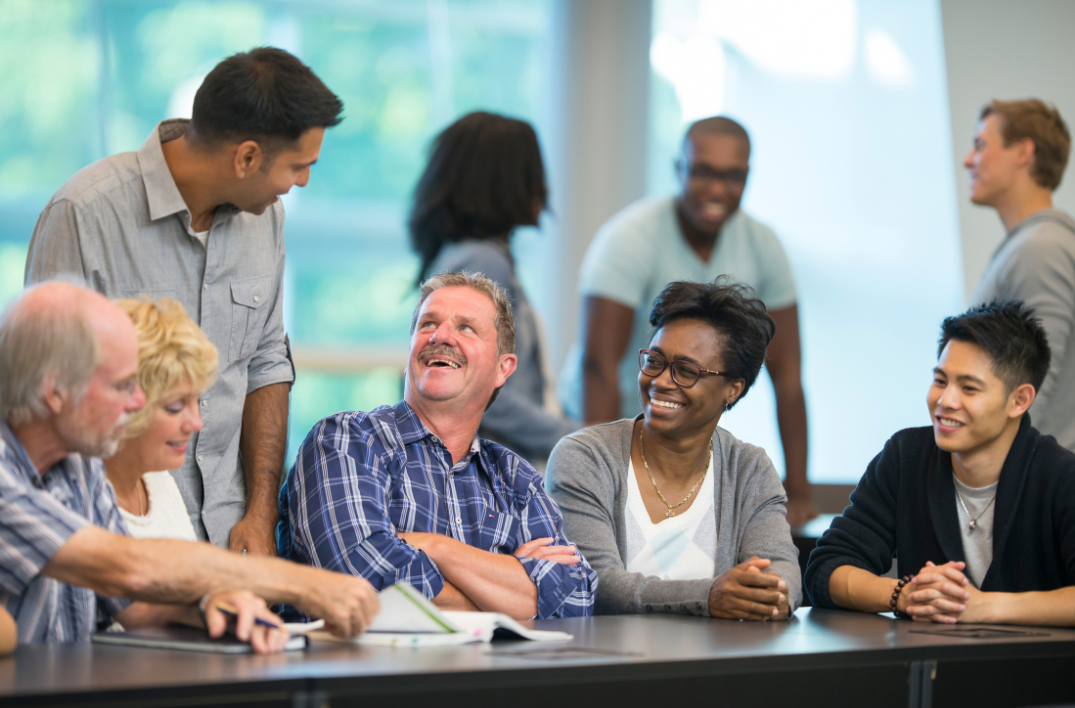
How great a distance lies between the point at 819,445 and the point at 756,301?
3073 mm

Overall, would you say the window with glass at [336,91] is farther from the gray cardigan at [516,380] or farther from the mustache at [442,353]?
the mustache at [442,353]

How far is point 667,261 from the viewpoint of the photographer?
3340 mm

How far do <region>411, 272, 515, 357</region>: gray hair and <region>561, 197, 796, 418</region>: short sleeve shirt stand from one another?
3.17 ft

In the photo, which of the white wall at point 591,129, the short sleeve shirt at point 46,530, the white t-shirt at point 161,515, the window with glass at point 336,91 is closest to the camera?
the short sleeve shirt at point 46,530

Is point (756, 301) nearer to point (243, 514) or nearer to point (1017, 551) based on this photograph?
point (1017, 551)

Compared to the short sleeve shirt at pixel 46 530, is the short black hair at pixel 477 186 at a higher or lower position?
higher

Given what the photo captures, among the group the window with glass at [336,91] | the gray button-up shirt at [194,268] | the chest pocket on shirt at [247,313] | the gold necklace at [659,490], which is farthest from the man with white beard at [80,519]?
the window with glass at [336,91]

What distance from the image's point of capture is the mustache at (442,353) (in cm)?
224

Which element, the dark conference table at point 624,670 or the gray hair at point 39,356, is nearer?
the dark conference table at point 624,670

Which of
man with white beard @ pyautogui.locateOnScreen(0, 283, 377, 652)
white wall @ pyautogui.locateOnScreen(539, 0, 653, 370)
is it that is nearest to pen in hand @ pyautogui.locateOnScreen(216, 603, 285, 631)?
man with white beard @ pyautogui.locateOnScreen(0, 283, 377, 652)

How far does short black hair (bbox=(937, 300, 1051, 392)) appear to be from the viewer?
7.45ft

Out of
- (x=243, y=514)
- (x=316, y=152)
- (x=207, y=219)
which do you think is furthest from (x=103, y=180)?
(x=243, y=514)

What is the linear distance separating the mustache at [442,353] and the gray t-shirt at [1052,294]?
1.65 meters

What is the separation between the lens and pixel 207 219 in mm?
2211
